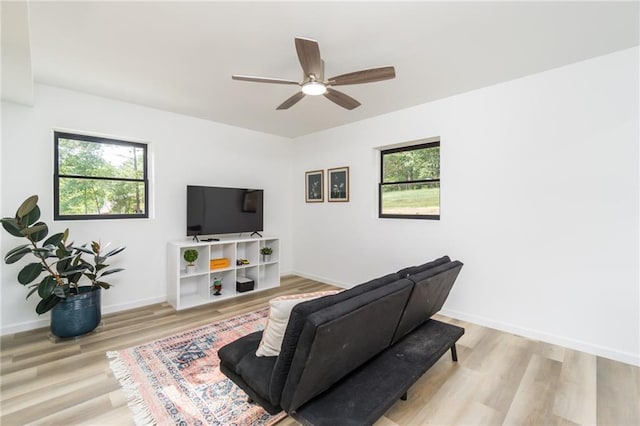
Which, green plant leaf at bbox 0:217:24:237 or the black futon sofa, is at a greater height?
green plant leaf at bbox 0:217:24:237

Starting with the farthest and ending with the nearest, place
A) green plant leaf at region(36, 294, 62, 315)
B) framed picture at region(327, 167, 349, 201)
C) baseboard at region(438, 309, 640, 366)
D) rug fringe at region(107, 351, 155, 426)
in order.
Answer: framed picture at region(327, 167, 349, 201), green plant leaf at region(36, 294, 62, 315), baseboard at region(438, 309, 640, 366), rug fringe at region(107, 351, 155, 426)

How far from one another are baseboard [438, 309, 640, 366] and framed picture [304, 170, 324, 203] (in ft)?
8.78

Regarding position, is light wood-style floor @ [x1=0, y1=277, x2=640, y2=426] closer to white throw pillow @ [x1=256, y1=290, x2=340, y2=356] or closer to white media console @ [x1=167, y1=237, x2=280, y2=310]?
white throw pillow @ [x1=256, y1=290, x2=340, y2=356]

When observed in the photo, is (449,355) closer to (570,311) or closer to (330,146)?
(570,311)

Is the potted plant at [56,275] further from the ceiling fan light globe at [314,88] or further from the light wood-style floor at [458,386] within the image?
the ceiling fan light globe at [314,88]

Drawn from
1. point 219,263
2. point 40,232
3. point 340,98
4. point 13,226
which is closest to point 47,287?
point 40,232

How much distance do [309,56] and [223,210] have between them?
2.86 metres

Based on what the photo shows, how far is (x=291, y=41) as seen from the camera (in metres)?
2.28

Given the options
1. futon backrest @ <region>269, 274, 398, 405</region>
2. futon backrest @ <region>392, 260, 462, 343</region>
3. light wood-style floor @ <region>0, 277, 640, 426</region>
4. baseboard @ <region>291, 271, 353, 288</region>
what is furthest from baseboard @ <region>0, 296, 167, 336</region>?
futon backrest @ <region>392, 260, 462, 343</region>

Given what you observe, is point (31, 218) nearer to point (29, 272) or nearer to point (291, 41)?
point (29, 272)

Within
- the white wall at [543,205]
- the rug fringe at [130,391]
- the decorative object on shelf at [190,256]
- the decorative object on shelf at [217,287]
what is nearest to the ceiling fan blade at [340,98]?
the white wall at [543,205]

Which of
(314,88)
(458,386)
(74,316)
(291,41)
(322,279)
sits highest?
(291,41)

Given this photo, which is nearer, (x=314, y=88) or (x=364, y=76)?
(x=364, y=76)

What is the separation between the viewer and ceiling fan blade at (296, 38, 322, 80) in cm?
185
